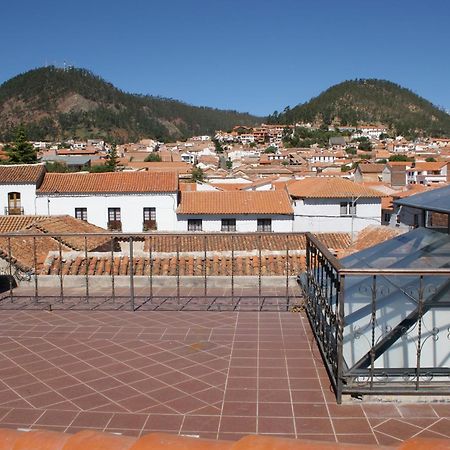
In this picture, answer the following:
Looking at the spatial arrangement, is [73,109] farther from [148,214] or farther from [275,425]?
[275,425]

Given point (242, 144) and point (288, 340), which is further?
point (242, 144)

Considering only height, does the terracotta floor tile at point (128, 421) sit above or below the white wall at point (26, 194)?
above

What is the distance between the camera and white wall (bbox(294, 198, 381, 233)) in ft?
114

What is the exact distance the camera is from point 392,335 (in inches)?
129

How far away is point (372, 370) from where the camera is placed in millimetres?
3014

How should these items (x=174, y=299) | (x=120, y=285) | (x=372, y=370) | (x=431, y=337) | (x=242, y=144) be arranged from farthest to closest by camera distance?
1. (x=242, y=144)
2. (x=120, y=285)
3. (x=174, y=299)
4. (x=431, y=337)
5. (x=372, y=370)

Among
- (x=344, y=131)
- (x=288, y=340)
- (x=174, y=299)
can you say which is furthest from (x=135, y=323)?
(x=344, y=131)

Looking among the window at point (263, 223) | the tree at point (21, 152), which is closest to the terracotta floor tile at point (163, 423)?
the window at point (263, 223)

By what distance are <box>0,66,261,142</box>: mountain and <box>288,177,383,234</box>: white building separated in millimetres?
122167

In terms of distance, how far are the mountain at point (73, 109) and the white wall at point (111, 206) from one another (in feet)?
388

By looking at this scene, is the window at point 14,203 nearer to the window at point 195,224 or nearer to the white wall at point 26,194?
the white wall at point 26,194

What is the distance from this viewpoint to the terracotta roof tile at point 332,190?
115 feet

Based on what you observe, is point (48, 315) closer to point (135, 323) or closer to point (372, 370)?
point (135, 323)

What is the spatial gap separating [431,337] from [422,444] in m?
1.96
